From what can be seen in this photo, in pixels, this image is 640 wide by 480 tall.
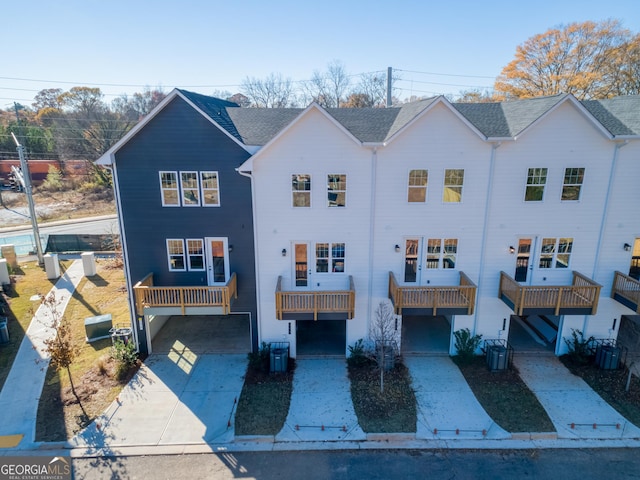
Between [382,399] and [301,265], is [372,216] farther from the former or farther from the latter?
[382,399]

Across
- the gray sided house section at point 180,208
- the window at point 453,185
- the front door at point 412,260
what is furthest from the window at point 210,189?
the window at point 453,185

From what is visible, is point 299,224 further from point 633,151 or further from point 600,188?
point 633,151

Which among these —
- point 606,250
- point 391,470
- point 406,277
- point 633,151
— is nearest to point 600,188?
point 633,151

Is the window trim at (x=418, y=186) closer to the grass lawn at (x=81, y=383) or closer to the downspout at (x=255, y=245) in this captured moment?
the downspout at (x=255, y=245)

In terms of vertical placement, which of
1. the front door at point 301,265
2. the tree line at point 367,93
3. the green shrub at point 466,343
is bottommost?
the green shrub at point 466,343

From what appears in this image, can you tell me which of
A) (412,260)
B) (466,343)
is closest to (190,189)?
(412,260)
